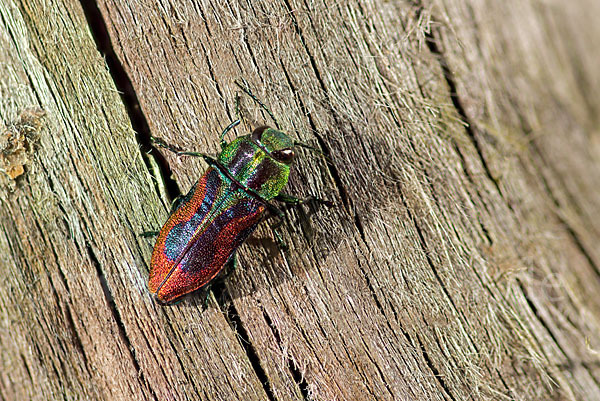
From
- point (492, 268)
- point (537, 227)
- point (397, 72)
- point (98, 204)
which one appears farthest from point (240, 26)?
point (537, 227)

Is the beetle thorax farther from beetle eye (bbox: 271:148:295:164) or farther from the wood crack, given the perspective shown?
the wood crack

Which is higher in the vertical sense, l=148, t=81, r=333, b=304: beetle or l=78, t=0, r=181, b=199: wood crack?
l=78, t=0, r=181, b=199: wood crack

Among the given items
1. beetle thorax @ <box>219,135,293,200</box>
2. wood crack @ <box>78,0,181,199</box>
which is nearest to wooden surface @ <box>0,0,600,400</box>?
wood crack @ <box>78,0,181,199</box>

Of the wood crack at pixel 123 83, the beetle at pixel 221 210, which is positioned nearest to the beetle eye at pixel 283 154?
the beetle at pixel 221 210

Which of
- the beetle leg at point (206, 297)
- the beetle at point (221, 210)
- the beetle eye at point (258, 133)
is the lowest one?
the beetle leg at point (206, 297)

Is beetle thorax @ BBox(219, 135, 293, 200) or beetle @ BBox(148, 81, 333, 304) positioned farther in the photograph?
beetle thorax @ BBox(219, 135, 293, 200)

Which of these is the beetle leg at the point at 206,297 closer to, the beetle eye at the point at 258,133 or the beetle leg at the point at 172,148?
the beetle leg at the point at 172,148
